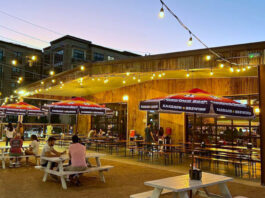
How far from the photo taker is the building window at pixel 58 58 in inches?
1344

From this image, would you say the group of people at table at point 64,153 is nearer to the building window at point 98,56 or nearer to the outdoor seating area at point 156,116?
the outdoor seating area at point 156,116

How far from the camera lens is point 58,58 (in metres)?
34.8

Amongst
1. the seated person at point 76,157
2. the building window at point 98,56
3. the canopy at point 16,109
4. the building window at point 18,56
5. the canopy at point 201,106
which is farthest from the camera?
the building window at point 98,56

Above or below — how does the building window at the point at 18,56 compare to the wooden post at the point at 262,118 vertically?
above

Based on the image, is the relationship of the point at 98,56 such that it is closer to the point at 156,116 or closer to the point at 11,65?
the point at 11,65

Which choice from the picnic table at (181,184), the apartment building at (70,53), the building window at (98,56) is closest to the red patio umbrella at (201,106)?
the picnic table at (181,184)

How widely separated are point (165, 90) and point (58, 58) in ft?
77.1

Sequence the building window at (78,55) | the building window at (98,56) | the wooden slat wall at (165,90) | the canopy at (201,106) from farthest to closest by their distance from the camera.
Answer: the building window at (98,56), the building window at (78,55), the wooden slat wall at (165,90), the canopy at (201,106)

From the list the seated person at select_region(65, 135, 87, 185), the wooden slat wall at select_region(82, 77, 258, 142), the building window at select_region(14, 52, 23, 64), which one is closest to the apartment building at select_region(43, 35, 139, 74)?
the building window at select_region(14, 52, 23, 64)

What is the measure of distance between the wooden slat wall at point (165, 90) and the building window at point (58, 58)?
1606 centimetres

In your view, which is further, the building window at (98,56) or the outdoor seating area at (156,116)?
the building window at (98,56)

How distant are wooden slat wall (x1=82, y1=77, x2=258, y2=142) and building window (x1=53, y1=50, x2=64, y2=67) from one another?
16056mm

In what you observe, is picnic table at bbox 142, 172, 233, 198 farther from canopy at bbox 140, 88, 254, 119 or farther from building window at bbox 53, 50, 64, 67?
building window at bbox 53, 50, 64, 67

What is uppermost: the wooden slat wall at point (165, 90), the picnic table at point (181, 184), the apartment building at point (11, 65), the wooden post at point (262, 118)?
the apartment building at point (11, 65)
